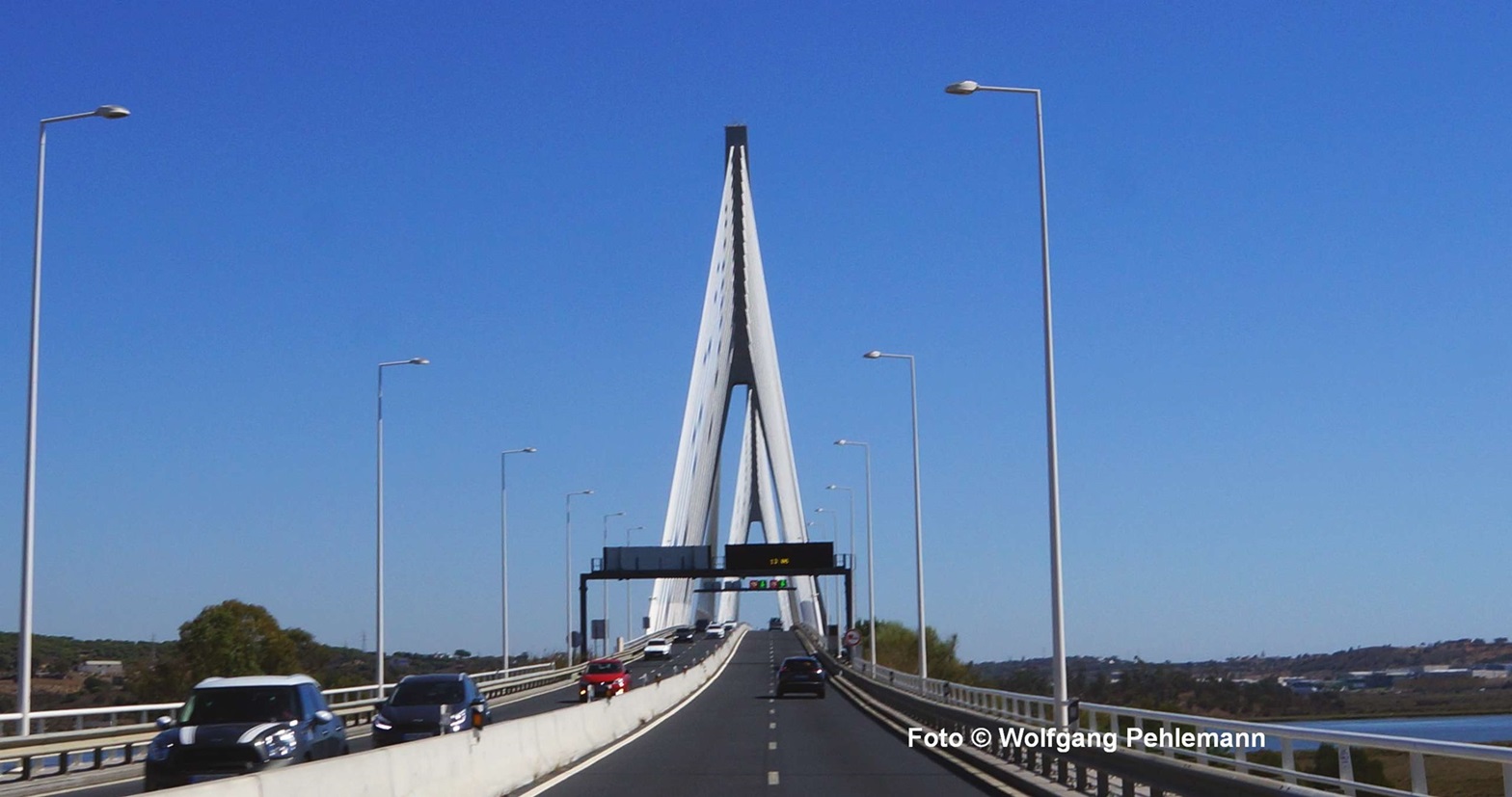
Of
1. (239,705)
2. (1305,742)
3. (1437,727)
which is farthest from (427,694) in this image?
(1305,742)

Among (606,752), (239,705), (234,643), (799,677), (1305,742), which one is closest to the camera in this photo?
(1305,742)

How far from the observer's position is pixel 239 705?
19.2 metres

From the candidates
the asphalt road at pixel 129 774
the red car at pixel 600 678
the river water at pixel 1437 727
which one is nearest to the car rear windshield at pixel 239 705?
the asphalt road at pixel 129 774

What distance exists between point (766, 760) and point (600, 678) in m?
34.0

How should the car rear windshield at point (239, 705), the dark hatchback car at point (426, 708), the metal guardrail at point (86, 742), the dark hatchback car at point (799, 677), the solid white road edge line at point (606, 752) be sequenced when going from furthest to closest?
the dark hatchback car at point (799, 677)
the dark hatchback car at point (426, 708)
the metal guardrail at point (86, 742)
the solid white road edge line at point (606, 752)
the car rear windshield at point (239, 705)

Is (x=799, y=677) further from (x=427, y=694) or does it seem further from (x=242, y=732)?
(x=242, y=732)

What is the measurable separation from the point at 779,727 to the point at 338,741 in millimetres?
18125

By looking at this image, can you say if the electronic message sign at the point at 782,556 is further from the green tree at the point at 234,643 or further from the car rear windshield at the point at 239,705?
the car rear windshield at the point at 239,705

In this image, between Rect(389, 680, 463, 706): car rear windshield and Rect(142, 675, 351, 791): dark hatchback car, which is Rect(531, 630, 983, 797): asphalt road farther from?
Rect(142, 675, 351, 791): dark hatchback car

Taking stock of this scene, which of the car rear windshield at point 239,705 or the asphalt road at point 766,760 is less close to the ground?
the car rear windshield at point 239,705

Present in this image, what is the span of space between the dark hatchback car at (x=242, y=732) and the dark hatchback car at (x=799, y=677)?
36.6m

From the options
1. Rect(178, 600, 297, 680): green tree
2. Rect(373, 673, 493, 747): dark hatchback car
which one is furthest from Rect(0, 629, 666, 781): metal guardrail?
Rect(178, 600, 297, 680): green tree

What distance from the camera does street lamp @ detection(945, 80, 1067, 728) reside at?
24828 mm

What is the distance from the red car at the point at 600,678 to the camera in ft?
191
